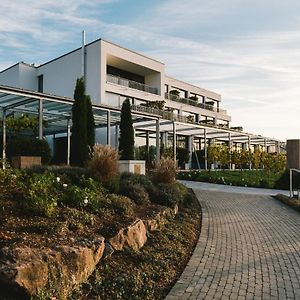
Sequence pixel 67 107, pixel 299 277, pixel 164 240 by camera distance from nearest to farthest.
Result: pixel 299 277, pixel 164 240, pixel 67 107

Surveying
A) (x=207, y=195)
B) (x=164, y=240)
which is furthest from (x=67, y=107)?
(x=164, y=240)

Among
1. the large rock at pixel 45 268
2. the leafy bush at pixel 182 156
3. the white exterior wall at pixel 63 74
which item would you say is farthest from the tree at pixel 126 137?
the leafy bush at pixel 182 156

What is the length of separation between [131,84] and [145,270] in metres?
31.9

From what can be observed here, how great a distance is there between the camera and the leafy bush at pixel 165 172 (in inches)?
445

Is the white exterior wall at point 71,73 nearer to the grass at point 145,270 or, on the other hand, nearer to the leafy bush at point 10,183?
the leafy bush at point 10,183

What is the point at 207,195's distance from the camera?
1470cm

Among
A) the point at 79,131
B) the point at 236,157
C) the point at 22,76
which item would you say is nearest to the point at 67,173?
the point at 79,131

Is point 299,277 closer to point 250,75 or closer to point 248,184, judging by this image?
point 250,75

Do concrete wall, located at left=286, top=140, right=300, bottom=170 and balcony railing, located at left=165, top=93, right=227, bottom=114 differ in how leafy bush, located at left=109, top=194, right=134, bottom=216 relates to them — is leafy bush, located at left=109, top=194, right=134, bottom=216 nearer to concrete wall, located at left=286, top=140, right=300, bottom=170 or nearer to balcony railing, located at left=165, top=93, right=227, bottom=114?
concrete wall, located at left=286, top=140, right=300, bottom=170

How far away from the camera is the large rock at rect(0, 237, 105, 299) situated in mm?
3629

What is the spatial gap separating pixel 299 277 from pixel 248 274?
0.75m

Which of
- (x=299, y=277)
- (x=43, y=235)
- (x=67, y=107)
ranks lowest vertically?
(x=299, y=277)

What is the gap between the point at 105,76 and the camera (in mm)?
32031

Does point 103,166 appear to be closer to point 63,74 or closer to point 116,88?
point 116,88
